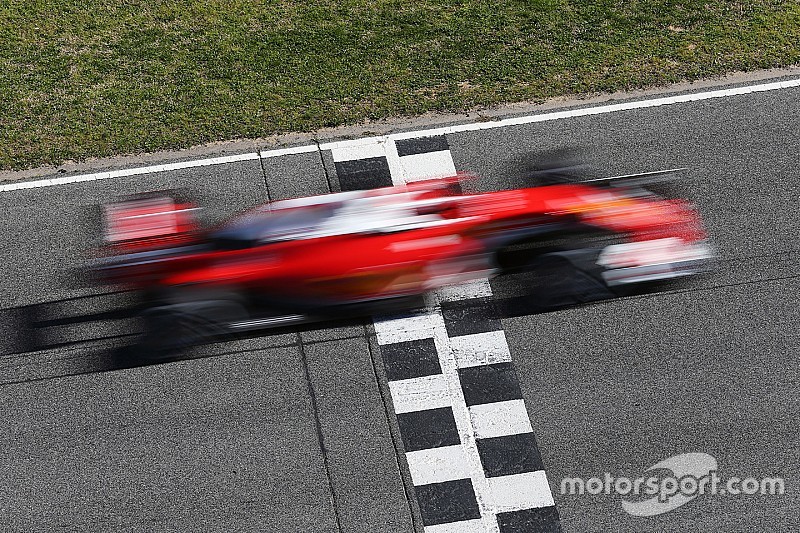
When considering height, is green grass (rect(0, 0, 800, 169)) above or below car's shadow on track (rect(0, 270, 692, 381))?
above

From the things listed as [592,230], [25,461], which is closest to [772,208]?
[592,230]

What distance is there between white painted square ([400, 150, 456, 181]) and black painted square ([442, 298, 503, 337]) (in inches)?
63.2

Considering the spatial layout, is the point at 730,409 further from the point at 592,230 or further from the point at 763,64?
the point at 763,64

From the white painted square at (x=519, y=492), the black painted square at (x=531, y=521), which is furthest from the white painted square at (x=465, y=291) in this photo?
Result: the black painted square at (x=531, y=521)

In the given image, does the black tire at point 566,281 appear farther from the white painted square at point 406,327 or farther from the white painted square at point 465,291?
the white painted square at point 406,327

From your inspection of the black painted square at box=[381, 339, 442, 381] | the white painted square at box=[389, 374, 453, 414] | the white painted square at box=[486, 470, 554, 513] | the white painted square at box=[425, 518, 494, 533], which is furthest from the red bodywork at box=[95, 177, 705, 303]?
the white painted square at box=[425, 518, 494, 533]

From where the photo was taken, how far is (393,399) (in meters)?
7.38

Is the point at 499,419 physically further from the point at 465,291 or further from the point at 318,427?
the point at 318,427

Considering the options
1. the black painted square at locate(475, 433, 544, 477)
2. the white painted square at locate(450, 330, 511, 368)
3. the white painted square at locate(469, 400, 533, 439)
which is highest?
the white painted square at locate(450, 330, 511, 368)

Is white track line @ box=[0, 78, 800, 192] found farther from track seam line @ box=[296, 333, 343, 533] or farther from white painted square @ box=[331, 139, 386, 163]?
track seam line @ box=[296, 333, 343, 533]

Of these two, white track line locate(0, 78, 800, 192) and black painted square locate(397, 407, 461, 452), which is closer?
black painted square locate(397, 407, 461, 452)

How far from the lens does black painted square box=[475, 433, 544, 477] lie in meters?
6.98

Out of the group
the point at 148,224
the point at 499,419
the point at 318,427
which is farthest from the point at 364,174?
the point at 499,419

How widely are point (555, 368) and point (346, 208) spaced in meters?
2.19
